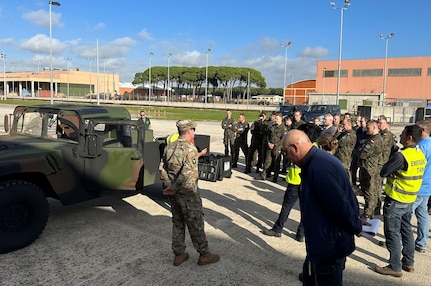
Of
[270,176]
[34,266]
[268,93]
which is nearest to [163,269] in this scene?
[34,266]

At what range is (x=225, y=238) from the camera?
5.11 meters

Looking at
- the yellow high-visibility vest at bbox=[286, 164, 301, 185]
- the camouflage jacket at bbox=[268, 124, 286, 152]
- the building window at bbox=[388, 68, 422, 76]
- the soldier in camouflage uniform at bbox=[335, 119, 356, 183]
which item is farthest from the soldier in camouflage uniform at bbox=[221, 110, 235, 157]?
the building window at bbox=[388, 68, 422, 76]

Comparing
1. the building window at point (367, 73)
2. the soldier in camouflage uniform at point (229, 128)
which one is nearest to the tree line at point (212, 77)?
the building window at point (367, 73)

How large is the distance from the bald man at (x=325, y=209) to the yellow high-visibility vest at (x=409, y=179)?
182 centimetres

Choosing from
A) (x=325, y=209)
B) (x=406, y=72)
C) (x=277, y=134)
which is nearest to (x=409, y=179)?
(x=325, y=209)

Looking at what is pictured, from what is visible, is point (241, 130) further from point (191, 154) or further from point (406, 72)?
point (406, 72)

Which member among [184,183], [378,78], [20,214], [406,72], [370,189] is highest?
[406,72]

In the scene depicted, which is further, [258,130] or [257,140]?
[257,140]

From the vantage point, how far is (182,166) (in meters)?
3.93

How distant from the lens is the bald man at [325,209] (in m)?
2.38

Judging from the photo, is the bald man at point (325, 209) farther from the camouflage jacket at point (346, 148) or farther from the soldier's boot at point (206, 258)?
the camouflage jacket at point (346, 148)

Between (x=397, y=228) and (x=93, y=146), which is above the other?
(x=93, y=146)

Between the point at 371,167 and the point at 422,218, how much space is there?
1342 mm

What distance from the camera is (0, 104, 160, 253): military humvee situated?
439cm
